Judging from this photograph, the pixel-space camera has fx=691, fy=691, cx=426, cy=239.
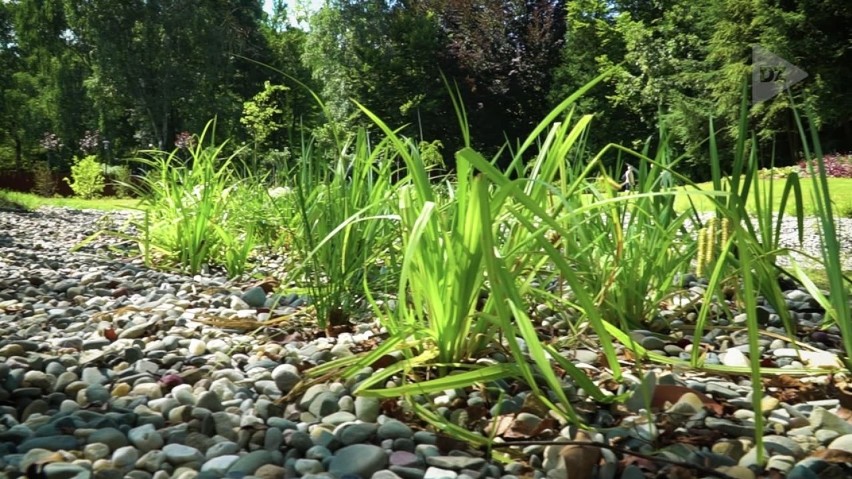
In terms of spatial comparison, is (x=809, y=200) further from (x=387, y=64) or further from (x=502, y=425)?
(x=387, y=64)

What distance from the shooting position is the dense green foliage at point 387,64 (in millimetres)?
18609

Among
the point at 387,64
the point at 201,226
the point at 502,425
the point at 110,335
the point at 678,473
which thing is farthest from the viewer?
the point at 387,64

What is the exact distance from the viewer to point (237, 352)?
5.56ft

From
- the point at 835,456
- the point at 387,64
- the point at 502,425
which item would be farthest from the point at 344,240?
the point at 387,64

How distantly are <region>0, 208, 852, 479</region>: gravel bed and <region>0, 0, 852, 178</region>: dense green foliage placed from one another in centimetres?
1631

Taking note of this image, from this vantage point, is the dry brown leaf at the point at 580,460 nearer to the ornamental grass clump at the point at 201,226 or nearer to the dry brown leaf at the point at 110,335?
the dry brown leaf at the point at 110,335

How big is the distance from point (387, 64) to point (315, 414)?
69.2 ft

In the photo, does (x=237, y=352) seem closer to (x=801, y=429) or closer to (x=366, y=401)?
(x=366, y=401)

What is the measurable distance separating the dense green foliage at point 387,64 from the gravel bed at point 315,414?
16.3m

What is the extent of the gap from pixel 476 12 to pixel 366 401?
21.0 m

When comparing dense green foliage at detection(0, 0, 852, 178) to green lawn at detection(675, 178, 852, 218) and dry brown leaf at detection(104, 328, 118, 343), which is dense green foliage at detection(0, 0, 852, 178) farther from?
dry brown leaf at detection(104, 328, 118, 343)

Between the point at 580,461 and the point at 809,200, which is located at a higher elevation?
the point at 809,200

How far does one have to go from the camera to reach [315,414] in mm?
1277

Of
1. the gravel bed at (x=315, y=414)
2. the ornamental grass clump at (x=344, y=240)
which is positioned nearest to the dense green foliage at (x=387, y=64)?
the ornamental grass clump at (x=344, y=240)
